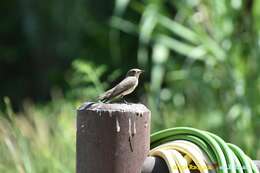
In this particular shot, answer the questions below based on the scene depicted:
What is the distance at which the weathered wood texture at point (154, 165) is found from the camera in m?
2.26

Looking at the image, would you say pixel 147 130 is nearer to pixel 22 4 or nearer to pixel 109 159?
pixel 109 159

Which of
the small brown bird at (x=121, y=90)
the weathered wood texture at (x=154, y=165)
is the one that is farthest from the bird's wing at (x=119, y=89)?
the weathered wood texture at (x=154, y=165)

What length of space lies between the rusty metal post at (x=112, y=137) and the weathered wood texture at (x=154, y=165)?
3cm

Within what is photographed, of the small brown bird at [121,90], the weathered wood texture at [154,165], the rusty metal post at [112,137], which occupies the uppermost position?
the small brown bird at [121,90]

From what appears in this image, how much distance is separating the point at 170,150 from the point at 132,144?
110 mm

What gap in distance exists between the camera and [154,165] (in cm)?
227

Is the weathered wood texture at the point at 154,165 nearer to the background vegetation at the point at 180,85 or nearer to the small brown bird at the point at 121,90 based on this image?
the small brown bird at the point at 121,90

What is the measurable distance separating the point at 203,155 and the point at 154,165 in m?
0.14

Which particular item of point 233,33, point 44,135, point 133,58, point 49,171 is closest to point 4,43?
point 133,58

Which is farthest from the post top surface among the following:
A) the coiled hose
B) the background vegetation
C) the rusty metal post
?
the background vegetation

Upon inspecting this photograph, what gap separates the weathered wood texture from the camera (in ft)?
7.41

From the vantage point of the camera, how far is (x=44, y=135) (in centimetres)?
469

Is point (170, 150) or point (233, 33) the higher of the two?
point (233, 33)

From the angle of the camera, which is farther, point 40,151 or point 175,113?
point 175,113
